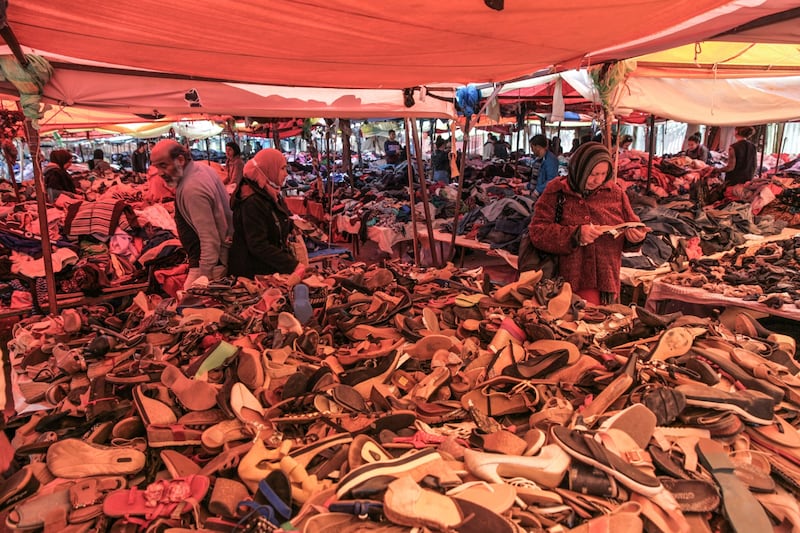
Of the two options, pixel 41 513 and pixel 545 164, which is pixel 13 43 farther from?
pixel 545 164

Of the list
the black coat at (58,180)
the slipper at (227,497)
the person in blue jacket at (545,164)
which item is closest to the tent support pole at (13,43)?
the slipper at (227,497)

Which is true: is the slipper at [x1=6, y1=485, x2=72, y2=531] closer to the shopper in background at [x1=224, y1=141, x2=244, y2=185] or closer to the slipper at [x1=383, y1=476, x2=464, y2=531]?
the slipper at [x1=383, y1=476, x2=464, y2=531]

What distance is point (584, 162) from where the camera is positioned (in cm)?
310

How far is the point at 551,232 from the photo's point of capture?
10.6ft

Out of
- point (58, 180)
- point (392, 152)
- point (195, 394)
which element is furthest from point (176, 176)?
point (392, 152)

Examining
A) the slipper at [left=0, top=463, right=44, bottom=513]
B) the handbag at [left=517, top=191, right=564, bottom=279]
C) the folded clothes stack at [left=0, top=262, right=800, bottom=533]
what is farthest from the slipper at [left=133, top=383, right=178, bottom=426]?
the handbag at [left=517, top=191, right=564, bottom=279]

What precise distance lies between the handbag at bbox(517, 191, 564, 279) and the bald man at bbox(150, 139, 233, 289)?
210cm

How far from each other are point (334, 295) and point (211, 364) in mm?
880

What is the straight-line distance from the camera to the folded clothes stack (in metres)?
1.08

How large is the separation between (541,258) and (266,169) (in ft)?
6.52

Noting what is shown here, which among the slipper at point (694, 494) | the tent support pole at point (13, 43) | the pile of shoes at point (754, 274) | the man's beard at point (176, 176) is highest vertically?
the tent support pole at point (13, 43)

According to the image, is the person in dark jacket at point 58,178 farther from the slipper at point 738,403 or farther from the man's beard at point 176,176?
the slipper at point 738,403

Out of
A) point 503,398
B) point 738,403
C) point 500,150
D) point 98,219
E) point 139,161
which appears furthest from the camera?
point 139,161

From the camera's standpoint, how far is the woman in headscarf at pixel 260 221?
331 cm
